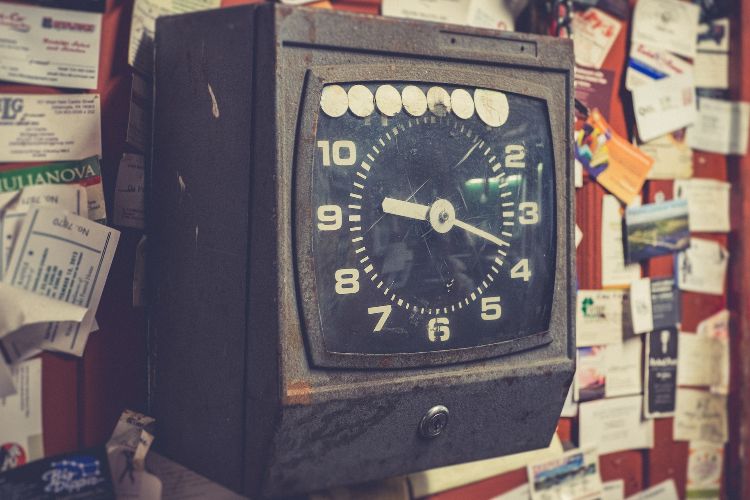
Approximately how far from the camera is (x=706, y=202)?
1985 millimetres

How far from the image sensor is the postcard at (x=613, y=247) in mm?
1774

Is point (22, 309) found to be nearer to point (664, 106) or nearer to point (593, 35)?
point (593, 35)

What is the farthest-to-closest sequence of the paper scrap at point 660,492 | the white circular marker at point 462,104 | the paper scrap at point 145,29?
the paper scrap at point 660,492 → the paper scrap at point 145,29 → the white circular marker at point 462,104

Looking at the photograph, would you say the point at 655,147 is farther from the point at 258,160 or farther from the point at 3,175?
the point at 3,175

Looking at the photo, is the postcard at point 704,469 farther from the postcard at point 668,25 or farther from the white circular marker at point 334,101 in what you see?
the white circular marker at point 334,101

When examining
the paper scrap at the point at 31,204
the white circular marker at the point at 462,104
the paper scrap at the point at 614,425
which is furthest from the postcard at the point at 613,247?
the paper scrap at the point at 31,204

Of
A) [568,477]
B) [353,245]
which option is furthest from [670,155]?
[353,245]

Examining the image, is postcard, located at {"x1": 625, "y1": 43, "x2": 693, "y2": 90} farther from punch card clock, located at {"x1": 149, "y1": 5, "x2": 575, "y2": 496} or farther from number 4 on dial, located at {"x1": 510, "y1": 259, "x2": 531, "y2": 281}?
number 4 on dial, located at {"x1": 510, "y1": 259, "x2": 531, "y2": 281}

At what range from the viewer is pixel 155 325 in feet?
4.01

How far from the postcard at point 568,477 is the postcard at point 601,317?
27cm

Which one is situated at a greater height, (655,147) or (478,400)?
(655,147)

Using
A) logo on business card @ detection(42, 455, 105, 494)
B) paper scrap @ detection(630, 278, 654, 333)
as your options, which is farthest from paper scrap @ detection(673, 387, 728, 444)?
logo on business card @ detection(42, 455, 105, 494)

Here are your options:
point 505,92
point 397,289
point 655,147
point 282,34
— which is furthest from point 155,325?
point 655,147

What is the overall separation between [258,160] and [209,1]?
470 millimetres
